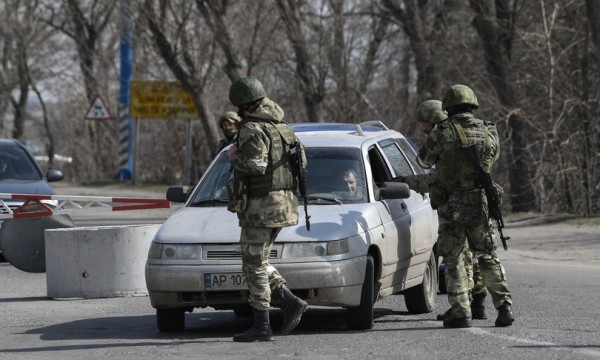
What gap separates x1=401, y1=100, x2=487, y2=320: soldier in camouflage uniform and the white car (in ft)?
0.63

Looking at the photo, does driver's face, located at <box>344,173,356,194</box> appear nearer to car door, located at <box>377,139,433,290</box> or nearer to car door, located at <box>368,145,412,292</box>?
car door, located at <box>368,145,412,292</box>

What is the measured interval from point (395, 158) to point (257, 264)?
9.36ft

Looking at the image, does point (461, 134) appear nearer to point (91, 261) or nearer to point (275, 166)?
point (275, 166)

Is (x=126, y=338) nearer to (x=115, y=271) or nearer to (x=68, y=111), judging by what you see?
(x=115, y=271)

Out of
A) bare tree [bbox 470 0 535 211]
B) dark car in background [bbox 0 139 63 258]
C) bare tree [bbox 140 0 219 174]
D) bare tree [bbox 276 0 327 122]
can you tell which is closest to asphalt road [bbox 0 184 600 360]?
dark car in background [bbox 0 139 63 258]

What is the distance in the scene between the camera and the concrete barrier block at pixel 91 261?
13.0 metres

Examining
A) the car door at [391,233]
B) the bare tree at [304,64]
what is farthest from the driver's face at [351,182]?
the bare tree at [304,64]

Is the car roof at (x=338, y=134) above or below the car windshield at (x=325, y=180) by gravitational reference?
above

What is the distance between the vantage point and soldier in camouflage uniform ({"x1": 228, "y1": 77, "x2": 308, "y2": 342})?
9.16 meters

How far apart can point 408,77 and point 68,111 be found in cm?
2001

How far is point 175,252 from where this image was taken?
9734 millimetres

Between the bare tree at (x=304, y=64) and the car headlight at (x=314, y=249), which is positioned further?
the bare tree at (x=304, y=64)

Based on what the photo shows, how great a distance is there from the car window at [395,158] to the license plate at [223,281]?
7.16ft

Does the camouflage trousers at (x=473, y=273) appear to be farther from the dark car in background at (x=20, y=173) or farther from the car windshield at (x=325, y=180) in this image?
the dark car in background at (x=20, y=173)
